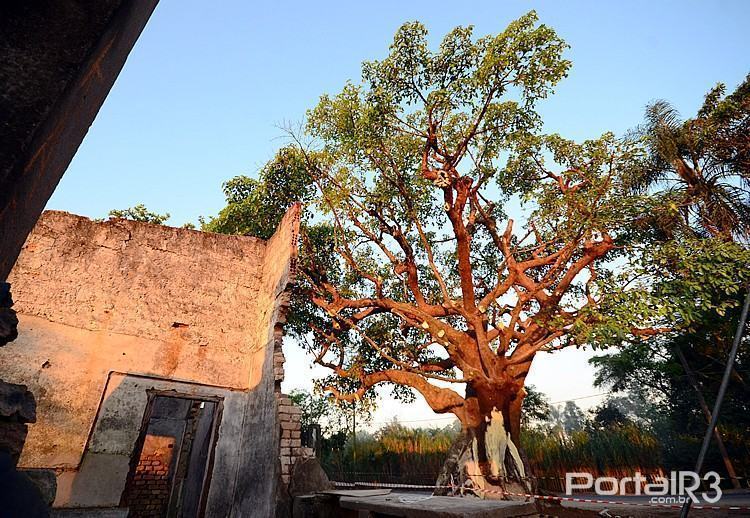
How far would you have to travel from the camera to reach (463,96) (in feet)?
35.4

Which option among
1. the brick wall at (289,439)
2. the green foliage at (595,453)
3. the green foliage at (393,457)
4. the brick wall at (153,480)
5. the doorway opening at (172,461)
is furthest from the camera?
the green foliage at (393,457)

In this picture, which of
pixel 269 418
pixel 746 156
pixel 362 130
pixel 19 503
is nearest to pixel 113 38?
pixel 19 503

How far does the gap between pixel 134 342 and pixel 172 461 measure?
7289 millimetres

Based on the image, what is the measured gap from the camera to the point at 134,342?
23.9 feet

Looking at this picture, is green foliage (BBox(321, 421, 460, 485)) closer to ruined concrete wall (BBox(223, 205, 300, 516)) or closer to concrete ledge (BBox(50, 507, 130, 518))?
ruined concrete wall (BBox(223, 205, 300, 516))

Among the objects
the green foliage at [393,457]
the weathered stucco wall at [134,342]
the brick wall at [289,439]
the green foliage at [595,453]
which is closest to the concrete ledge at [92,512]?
the weathered stucco wall at [134,342]

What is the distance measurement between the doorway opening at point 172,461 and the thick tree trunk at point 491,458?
664cm

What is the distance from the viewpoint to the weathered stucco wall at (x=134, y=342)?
20.7 feet

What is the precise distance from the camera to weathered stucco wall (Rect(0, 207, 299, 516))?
631 cm

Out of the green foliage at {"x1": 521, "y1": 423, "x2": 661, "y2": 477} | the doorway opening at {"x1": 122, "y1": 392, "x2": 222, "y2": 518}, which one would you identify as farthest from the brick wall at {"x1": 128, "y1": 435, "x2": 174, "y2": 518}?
the green foliage at {"x1": 521, "y1": 423, "x2": 661, "y2": 477}

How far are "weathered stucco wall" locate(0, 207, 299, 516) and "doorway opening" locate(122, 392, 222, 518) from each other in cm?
361

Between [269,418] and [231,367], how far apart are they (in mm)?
1561

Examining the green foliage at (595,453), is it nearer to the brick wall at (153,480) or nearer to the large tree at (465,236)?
the large tree at (465,236)

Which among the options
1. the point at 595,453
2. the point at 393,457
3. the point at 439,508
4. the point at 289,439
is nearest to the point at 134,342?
the point at 289,439
